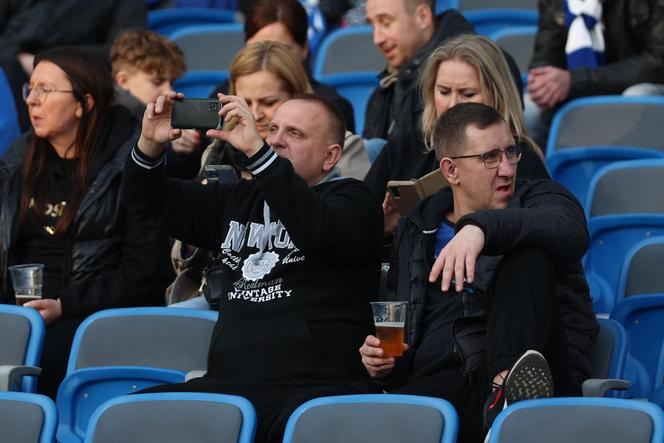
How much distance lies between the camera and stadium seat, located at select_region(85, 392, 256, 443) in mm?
3492

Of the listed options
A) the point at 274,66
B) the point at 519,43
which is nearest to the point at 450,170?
the point at 274,66

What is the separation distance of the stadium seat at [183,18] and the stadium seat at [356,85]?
59.9 inches

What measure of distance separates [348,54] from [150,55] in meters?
1.23

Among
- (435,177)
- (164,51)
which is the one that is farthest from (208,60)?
(435,177)

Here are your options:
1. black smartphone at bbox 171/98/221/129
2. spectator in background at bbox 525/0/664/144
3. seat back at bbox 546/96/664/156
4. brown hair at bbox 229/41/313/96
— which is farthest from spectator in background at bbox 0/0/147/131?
black smartphone at bbox 171/98/221/129

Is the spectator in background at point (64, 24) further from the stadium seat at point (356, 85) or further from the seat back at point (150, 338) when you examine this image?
the seat back at point (150, 338)

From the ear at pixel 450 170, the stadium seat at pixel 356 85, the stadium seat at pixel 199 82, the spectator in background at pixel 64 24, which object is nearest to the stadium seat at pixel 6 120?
the spectator in background at pixel 64 24

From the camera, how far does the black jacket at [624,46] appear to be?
247 inches

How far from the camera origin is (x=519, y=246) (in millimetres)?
3816

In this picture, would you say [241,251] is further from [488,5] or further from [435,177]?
[488,5]

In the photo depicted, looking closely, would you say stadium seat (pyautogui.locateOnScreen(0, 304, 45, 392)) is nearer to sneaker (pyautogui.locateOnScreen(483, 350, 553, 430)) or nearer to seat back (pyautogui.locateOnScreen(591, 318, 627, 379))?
sneaker (pyautogui.locateOnScreen(483, 350, 553, 430))

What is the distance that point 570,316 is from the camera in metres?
4.10

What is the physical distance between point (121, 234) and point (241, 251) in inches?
44.3

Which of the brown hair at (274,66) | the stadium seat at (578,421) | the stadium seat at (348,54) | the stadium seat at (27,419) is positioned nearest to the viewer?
the stadium seat at (578,421)
